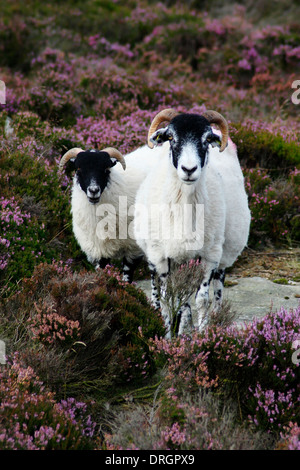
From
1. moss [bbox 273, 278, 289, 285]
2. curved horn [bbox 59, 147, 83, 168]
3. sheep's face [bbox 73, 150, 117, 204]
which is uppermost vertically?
curved horn [bbox 59, 147, 83, 168]

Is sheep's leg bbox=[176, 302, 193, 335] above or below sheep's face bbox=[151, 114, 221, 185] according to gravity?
below

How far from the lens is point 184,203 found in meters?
5.33

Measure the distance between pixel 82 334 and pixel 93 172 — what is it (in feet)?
8.07

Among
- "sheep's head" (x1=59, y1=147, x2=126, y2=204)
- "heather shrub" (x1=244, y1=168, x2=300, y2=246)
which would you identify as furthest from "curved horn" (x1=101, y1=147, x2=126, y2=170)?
"heather shrub" (x1=244, y1=168, x2=300, y2=246)

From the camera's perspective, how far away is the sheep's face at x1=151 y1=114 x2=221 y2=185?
16.1 feet

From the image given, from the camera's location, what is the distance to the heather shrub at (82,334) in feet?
14.3

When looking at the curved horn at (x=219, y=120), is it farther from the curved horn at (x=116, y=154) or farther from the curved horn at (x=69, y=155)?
the curved horn at (x=69, y=155)

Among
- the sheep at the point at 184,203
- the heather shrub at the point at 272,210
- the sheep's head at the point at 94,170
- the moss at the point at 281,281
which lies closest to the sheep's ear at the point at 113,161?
the sheep's head at the point at 94,170

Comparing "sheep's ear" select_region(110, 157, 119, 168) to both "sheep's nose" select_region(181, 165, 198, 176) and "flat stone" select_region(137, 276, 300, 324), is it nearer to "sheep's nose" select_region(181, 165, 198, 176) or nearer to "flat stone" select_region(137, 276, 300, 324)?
"flat stone" select_region(137, 276, 300, 324)

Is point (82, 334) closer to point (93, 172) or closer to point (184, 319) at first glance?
point (184, 319)

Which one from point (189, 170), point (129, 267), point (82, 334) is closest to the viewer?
point (82, 334)

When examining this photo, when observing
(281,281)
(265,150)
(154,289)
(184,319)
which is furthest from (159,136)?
(265,150)

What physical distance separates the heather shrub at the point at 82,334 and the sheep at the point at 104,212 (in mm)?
1609

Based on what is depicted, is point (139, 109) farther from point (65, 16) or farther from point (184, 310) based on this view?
point (65, 16)
